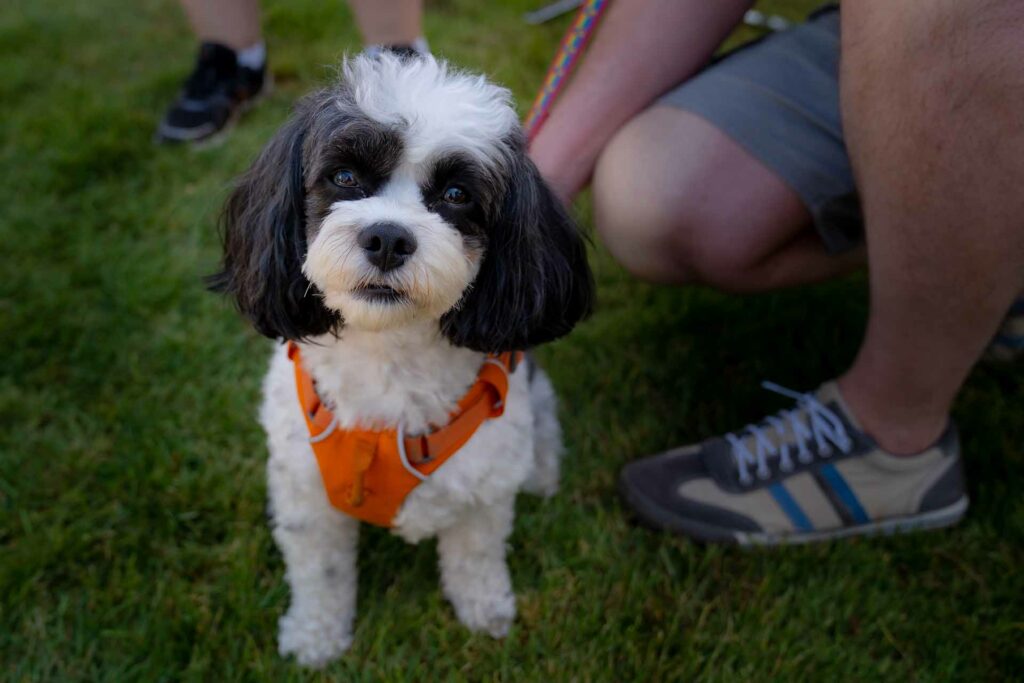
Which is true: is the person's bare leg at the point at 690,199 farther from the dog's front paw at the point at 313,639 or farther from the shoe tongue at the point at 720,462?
the dog's front paw at the point at 313,639

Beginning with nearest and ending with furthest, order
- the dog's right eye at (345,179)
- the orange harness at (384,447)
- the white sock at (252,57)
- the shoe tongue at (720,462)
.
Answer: the dog's right eye at (345,179)
the orange harness at (384,447)
the shoe tongue at (720,462)
the white sock at (252,57)

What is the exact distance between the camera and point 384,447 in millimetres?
1500

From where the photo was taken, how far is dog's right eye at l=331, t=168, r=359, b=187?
4.41 feet

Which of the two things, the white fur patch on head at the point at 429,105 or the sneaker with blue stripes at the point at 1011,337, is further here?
the sneaker with blue stripes at the point at 1011,337

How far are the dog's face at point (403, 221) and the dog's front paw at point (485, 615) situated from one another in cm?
62

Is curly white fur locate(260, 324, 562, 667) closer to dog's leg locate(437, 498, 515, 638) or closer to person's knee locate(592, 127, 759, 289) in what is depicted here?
dog's leg locate(437, 498, 515, 638)

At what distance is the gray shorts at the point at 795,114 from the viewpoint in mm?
1957

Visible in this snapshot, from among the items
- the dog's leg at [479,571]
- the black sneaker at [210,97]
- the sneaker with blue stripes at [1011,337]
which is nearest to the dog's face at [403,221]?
the dog's leg at [479,571]

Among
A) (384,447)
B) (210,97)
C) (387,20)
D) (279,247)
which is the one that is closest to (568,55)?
(279,247)

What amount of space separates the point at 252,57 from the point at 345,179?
243cm

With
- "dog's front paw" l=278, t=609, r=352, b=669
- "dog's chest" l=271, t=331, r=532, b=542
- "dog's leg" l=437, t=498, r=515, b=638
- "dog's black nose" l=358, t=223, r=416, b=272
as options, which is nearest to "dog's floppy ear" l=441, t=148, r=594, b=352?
"dog's chest" l=271, t=331, r=532, b=542

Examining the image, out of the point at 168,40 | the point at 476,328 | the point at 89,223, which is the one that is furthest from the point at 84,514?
the point at 168,40

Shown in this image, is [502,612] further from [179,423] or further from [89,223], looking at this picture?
[89,223]

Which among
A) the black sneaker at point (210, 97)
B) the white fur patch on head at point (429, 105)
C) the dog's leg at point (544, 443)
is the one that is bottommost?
the black sneaker at point (210, 97)
